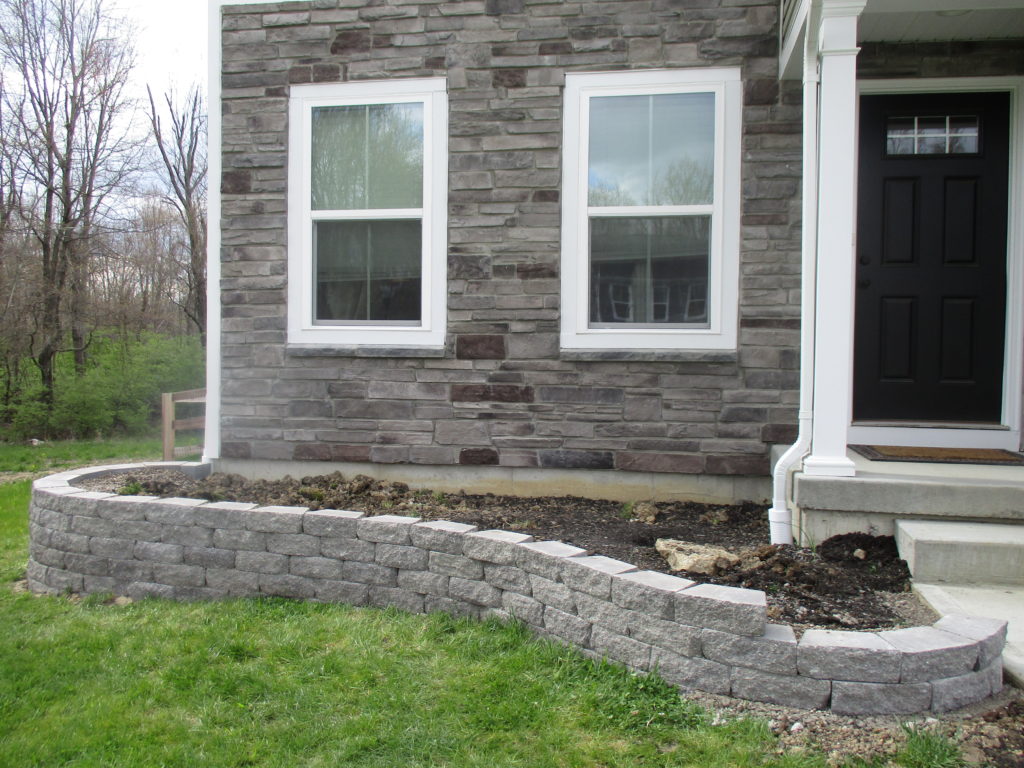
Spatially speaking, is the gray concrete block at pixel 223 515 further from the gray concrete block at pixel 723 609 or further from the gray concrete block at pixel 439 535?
the gray concrete block at pixel 723 609

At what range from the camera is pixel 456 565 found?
3.27 meters

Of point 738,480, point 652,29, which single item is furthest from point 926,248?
point 652,29

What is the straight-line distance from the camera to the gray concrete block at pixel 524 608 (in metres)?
3.01

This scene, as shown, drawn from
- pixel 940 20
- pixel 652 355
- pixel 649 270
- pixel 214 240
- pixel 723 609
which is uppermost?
pixel 940 20

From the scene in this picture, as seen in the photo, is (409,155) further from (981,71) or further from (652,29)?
(981,71)

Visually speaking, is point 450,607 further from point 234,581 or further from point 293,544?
point 234,581

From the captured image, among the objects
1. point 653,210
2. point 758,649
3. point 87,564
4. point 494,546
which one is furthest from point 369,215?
point 758,649

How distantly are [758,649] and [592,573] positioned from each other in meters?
0.63

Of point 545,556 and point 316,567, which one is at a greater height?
point 545,556

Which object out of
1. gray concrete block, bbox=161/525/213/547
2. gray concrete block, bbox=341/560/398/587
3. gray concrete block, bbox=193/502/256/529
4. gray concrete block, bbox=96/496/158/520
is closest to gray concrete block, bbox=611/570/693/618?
gray concrete block, bbox=341/560/398/587

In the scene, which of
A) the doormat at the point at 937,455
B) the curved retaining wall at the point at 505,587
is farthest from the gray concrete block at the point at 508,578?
the doormat at the point at 937,455

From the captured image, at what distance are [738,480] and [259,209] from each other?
3.49 m

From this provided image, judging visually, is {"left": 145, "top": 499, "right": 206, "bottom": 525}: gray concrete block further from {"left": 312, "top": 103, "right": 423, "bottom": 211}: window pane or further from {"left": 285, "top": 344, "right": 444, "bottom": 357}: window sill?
{"left": 312, "top": 103, "right": 423, "bottom": 211}: window pane

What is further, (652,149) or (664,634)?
(652,149)
